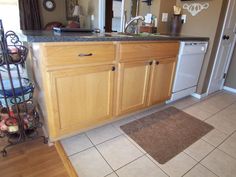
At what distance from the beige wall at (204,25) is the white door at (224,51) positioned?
0.66 ft

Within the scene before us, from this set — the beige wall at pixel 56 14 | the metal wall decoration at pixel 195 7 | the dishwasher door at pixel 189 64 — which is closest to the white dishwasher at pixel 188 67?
the dishwasher door at pixel 189 64

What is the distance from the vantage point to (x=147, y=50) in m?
1.68

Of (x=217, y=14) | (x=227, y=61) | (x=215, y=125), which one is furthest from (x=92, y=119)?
(x=227, y=61)

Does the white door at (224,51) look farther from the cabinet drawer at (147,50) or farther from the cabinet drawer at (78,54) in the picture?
the cabinet drawer at (78,54)

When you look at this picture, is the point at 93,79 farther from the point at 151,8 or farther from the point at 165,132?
the point at 151,8

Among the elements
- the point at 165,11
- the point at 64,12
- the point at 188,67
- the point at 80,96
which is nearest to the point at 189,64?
the point at 188,67

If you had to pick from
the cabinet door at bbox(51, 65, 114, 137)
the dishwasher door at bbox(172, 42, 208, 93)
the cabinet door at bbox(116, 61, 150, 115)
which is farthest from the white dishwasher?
the cabinet door at bbox(51, 65, 114, 137)

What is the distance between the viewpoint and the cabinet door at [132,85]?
1.62m

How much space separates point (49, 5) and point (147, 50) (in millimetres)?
3946

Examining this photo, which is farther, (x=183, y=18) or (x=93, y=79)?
(x=183, y=18)

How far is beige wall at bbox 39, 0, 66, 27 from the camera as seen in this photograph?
4.48 m

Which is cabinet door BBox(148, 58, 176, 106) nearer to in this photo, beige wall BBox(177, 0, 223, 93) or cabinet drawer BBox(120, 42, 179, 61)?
cabinet drawer BBox(120, 42, 179, 61)

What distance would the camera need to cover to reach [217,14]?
2.19 metres

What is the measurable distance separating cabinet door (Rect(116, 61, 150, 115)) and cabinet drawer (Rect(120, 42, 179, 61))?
72 mm
